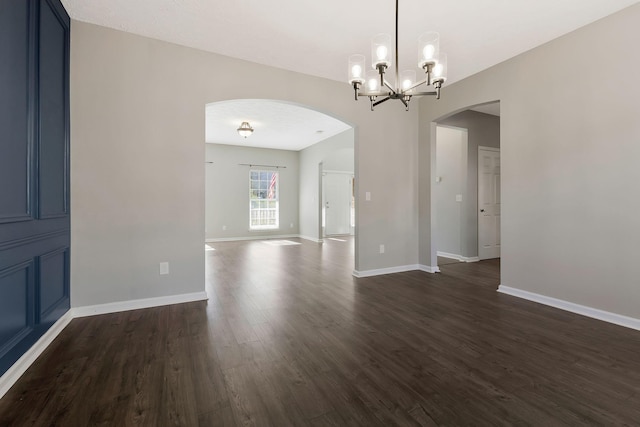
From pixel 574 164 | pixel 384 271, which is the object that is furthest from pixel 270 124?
pixel 574 164

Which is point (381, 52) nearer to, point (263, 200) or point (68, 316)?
point (68, 316)

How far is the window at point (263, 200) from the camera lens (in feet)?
28.8

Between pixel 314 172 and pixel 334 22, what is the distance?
18.6ft

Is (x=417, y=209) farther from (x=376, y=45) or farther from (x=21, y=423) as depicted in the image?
(x=21, y=423)

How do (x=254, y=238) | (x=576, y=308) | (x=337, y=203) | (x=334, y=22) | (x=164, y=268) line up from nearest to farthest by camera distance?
(x=334, y=22) < (x=576, y=308) < (x=164, y=268) < (x=254, y=238) < (x=337, y=203)

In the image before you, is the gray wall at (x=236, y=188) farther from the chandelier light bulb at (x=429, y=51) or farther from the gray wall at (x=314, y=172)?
the chandelier light bulb at (x=429, y=51)

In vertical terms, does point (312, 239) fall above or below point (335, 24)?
below

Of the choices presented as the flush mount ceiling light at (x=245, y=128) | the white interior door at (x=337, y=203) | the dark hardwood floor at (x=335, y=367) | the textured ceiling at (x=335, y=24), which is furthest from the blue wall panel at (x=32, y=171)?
the white interior door at (x=337, y=203)

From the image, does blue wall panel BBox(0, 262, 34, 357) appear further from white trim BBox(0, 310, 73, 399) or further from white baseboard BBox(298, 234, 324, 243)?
white baseboard BBox(298, 234, 324, 243)

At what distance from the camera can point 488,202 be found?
5.45 metres

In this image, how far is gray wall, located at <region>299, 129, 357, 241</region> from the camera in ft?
25.5

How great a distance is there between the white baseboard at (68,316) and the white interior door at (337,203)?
21.2ft

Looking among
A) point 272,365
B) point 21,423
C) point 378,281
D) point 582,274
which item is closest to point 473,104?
point 582,274

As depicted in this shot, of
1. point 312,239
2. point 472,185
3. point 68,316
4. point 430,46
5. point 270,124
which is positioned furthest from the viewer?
point 312,239
